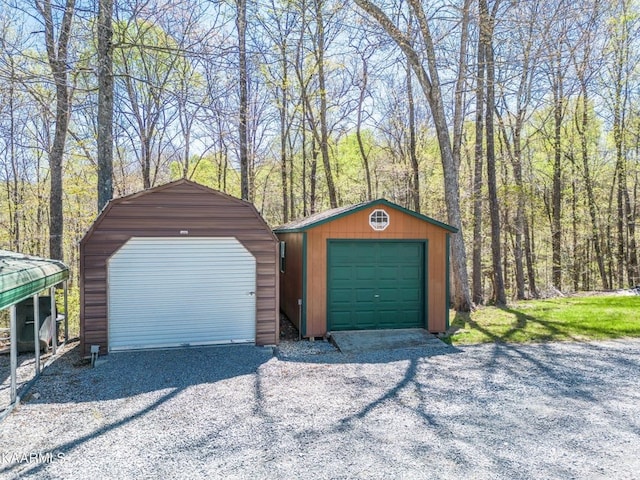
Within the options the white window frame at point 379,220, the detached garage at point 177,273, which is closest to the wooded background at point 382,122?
the detached garage at point 177,273

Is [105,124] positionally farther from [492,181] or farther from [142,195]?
[492,181]

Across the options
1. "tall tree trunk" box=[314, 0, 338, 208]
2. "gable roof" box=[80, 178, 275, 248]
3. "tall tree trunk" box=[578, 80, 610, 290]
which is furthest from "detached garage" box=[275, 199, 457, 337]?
"tall tree trunk" box=[578, 80, 610, 290]

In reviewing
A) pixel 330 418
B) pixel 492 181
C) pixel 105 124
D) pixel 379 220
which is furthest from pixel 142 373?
pixel 492 181

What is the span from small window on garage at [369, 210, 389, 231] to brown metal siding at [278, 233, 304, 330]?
1.35 m

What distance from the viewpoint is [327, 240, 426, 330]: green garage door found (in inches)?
296

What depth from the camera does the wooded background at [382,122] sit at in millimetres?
8320

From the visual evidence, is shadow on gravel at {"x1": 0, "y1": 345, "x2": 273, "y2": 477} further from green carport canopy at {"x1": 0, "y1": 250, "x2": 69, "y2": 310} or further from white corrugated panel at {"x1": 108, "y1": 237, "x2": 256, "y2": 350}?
green carport canopy at {"x1": 0, "y1": 250, "x2": 69, "y2": 310}

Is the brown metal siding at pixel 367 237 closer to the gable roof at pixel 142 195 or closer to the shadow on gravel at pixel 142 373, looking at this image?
the gable roof at pixel 142 195

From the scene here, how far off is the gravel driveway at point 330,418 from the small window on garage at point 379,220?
8.10 ft

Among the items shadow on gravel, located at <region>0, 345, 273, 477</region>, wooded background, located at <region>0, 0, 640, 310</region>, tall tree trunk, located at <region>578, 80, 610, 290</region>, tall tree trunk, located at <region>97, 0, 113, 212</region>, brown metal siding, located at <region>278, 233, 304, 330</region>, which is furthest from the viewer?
tall tree trunk, located at <region>578, 80, 610, 290</region>


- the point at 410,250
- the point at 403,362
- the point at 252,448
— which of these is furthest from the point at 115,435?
the point at 410,250

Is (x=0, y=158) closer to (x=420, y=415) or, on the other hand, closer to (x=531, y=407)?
(x=420, y=415)

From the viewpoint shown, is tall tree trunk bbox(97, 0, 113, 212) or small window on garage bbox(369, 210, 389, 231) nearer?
tall tree trunk bbox(97, 0, 113, 212)

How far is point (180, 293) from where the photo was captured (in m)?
6.46
